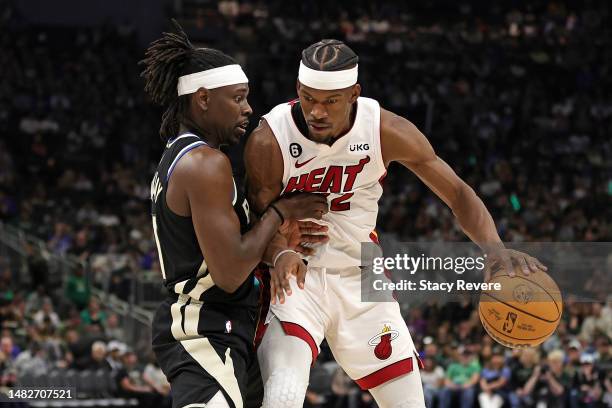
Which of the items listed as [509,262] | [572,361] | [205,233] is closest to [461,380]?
[572,361]

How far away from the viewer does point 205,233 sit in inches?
155

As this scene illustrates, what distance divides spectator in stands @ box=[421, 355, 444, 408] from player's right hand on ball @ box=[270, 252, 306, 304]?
6.28 m

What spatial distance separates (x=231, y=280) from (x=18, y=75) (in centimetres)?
1587

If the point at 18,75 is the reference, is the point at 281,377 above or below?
above

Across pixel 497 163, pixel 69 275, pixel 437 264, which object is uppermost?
pixel 437 264

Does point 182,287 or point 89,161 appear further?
point 89,161

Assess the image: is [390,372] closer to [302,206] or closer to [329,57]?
[302,206]

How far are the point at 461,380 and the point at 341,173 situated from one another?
20.6 ft

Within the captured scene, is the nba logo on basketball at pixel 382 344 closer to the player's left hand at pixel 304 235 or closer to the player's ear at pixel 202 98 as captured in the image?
the player's left hand at pixel 304 235

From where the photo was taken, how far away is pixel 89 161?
17953 mm

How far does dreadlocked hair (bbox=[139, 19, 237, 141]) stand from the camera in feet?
14.1

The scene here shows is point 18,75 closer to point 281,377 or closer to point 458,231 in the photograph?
point 458,231

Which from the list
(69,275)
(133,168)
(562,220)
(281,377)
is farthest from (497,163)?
(281,377)

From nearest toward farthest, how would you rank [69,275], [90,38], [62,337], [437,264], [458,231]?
[437,264] → [62,337] → [69,275] → [458,231] → [90,38]
